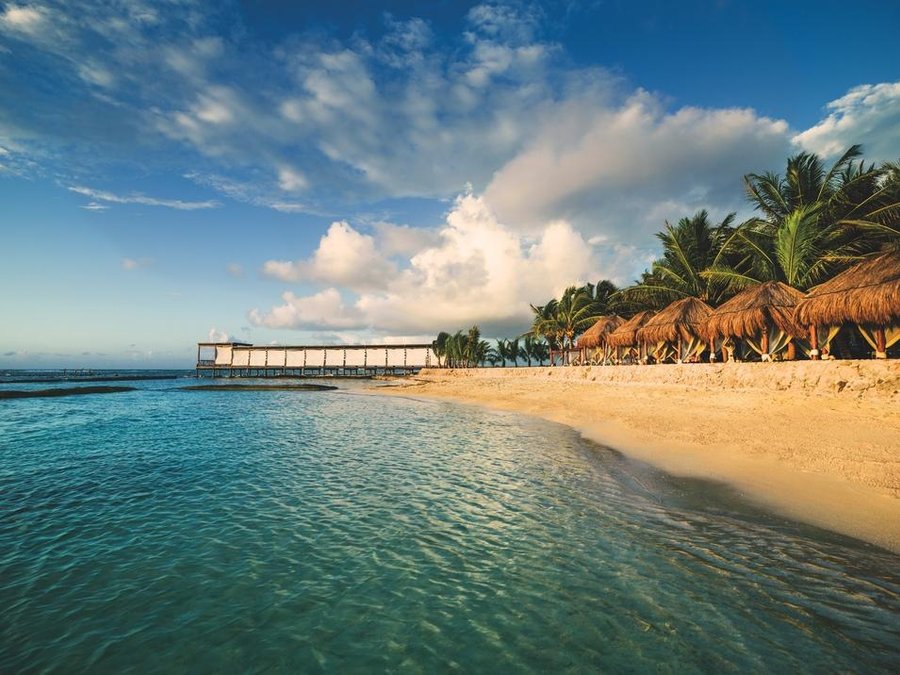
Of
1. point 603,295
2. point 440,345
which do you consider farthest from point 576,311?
point 440,345

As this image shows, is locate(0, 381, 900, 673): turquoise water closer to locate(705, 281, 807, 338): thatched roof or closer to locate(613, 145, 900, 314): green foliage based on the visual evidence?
locate(705, 281, 807, 338): thatched roof

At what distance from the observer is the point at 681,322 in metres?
26.3

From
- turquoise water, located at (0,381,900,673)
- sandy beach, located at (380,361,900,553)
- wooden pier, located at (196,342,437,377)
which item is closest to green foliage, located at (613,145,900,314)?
sandy beach, located at (380,361,900,553)

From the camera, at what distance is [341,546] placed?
20.0 ft

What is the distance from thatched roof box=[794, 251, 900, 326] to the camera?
14953 millimetres

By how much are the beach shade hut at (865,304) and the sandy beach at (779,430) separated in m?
2.73

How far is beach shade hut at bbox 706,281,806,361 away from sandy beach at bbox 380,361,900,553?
2.83m

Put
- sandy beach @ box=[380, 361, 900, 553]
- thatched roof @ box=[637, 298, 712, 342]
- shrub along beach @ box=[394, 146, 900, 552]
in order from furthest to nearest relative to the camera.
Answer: thatched roof @ box=[637, 298, 712, 342] < shrub along beach @ box=[394, 146, 900, 552] < sandy beach @ box=[380, 361, 900, 553]

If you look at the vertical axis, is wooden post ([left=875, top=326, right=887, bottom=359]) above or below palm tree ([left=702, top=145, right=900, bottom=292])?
below

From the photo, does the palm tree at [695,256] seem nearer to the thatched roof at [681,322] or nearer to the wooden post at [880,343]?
the thatched roof at [681,322]

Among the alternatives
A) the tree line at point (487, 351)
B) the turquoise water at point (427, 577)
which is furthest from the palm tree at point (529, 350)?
the turquoise water at point (427, 577)

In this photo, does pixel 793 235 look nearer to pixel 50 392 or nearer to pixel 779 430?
pixel 779 430

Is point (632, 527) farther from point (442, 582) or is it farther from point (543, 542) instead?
point (442, 582)

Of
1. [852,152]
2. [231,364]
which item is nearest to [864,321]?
[852,152]
